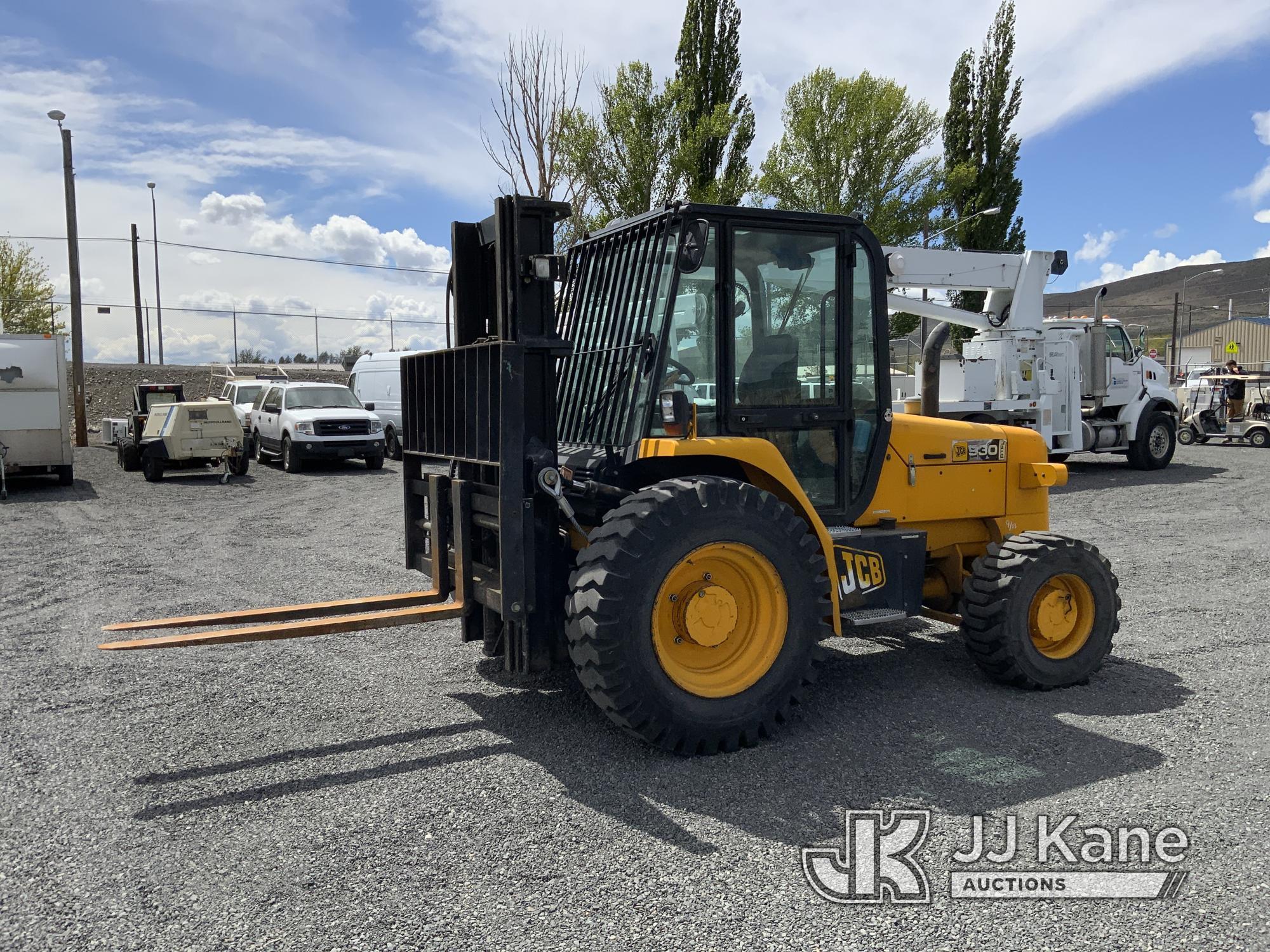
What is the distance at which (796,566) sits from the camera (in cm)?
482

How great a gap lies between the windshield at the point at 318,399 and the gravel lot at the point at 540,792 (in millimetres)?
13284

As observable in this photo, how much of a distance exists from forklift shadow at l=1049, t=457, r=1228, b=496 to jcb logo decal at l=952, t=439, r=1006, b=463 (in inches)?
408

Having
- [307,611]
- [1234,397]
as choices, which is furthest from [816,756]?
[1234,397]

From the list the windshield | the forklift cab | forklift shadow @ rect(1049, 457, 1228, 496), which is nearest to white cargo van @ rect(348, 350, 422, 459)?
the windshield

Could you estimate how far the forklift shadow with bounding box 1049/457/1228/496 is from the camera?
17172 mm

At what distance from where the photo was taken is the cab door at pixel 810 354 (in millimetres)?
5078

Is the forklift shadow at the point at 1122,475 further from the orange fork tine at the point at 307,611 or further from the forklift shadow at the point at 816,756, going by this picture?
the orange fork tine at the point at 307,611

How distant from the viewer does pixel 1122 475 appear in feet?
61.6

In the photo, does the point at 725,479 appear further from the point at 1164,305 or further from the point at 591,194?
the point at 1164,305

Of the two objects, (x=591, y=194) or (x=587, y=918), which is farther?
(x=591, y=194)

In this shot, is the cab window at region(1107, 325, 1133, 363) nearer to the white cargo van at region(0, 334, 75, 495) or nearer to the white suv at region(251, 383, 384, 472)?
the white suv at region(251, 383, 384, 472)

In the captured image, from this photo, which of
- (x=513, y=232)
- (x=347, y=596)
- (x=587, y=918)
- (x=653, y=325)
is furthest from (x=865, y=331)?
(x=347, y=596)

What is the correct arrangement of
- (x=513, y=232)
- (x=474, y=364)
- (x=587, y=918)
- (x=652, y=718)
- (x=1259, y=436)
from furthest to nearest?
(x=1259, y=436) < (x=474, y=364) < (x=513, y=232) < (x=652, y=718) < (x=587, y=918)

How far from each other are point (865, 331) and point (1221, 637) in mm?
3844
